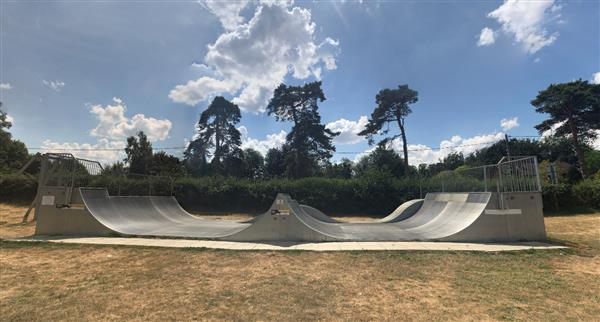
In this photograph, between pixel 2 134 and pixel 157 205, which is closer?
pixel 157 205

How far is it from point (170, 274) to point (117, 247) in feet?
10.0

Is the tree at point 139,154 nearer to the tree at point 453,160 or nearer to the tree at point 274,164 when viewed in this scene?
the tree at point 274,164

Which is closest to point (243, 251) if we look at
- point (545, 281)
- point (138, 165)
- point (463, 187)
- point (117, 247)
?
point (117, 247)

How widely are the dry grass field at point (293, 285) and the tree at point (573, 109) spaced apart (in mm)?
26781

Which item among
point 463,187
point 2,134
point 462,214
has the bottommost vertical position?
point 462,214

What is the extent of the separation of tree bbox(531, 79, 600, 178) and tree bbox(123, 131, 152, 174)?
42.8 m

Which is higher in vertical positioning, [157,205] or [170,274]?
[157,205]

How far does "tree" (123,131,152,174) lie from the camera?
36.7m

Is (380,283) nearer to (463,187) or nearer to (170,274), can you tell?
(170,274)

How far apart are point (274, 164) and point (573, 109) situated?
36.6 meters

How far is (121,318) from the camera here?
339 cm

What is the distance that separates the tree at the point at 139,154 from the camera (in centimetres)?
3672

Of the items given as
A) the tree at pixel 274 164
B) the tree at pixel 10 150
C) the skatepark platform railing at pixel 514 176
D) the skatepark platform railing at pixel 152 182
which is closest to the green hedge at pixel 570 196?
the skatepark platform railing at pixel 514 176

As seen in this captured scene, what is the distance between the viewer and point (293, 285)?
4633 mm
